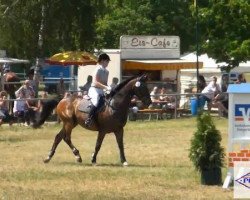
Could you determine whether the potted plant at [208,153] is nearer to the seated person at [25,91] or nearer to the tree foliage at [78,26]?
the seated person at [25,91]

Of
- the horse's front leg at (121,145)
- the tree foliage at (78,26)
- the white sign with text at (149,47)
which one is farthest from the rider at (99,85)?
the tree foliage at (78,26)

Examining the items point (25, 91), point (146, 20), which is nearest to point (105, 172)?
point (25, 91)

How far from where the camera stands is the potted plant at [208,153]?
44.8 ft

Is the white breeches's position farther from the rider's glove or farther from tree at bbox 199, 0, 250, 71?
tree at bbox 199, 0, 250, 71

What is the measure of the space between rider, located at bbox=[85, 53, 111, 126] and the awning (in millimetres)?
20062

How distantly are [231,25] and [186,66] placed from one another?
602 centimetres

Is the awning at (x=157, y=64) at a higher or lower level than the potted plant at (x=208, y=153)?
higher

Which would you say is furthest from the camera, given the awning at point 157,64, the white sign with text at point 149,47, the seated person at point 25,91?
the awning at point 157,64

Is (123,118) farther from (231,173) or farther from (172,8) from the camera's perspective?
(172,8)

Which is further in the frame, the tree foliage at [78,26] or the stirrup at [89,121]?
the tree foliage at [78,26]

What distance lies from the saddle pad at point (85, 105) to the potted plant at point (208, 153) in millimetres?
4404

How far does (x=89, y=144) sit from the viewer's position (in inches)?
888

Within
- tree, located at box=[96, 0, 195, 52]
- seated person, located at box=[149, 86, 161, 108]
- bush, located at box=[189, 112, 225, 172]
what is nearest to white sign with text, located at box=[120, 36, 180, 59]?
seated person, located at box=[149, 86, 161, 108]

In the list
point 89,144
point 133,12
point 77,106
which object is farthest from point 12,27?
point 133,12
